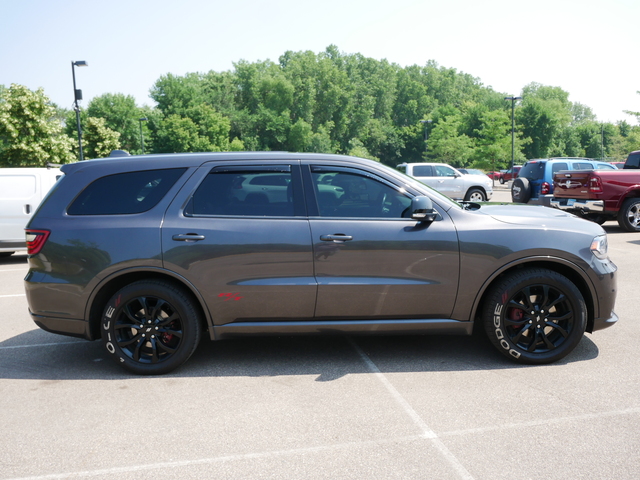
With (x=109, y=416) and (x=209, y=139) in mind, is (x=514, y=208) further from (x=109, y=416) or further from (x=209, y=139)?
(x=209, y=139)

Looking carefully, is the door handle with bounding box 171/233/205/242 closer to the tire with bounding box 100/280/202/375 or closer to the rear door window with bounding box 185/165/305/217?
the rear door window with bounding box 185/165/305/217

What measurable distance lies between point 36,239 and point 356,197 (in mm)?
2599

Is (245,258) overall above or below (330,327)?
above

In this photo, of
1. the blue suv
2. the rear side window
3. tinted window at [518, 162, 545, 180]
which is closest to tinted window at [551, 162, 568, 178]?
the blue suv

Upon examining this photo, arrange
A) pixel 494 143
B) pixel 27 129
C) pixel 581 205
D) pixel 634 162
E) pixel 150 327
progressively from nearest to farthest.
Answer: pixel 150 327 < pixel 581 205 < pixel 634 162 < pixel 27 129 < pixel 494 143

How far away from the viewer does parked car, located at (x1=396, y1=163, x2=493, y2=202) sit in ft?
78.5

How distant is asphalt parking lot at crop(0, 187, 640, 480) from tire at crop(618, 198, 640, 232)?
360 inches

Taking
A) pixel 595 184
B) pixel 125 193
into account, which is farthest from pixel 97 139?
pixel 125 193

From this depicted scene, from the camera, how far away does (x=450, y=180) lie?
24.2 meters

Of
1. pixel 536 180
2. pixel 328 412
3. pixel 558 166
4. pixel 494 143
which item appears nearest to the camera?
pixel 328 412

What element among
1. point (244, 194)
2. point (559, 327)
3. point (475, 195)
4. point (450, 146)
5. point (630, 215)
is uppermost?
point (450, 146)

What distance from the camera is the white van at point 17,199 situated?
454 inches

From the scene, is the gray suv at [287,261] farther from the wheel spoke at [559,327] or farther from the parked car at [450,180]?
the parked car at [450,180]

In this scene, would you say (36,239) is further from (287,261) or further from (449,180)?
(449,180)
